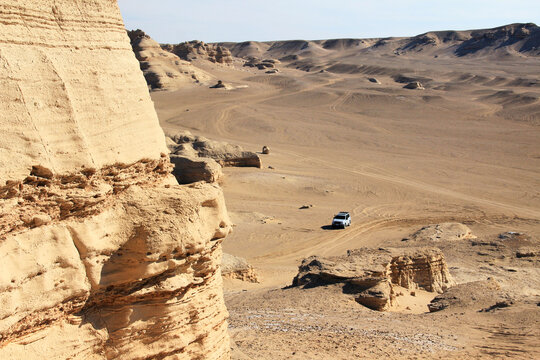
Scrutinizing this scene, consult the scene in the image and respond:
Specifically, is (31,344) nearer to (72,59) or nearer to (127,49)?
(72,59)

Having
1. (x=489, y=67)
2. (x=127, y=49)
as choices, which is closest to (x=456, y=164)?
(x=127, y=49)

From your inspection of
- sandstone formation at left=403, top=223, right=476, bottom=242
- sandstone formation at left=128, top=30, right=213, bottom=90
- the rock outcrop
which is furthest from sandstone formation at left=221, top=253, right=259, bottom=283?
sandstone formation at left=128, top=30, right=213, bottom=90

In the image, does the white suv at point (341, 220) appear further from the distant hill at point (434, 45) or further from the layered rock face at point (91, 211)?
the distant hill at point (434, 45)

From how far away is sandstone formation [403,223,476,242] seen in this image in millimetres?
21859

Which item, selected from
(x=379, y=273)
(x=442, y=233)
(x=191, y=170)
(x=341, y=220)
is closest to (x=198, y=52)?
(x=191, y=170)

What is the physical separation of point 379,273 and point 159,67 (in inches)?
2519

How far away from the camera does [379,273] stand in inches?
553

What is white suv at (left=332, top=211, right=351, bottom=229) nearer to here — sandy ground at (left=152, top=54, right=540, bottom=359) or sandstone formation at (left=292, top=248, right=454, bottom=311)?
sandy ground at (left=152, top=54, right=540, bottom=359)

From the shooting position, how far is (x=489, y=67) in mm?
96125

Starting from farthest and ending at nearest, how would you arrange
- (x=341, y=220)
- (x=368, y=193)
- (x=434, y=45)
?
1. (x=434, y=45)
2. (x=368, y=193)
3. (x=341, y=220)

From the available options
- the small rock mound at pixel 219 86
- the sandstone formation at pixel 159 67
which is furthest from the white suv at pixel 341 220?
the small rock mound at pixel 219 86

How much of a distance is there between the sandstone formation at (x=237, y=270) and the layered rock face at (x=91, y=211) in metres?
9.46

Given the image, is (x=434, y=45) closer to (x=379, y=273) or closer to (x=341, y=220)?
(x=341, y=220)

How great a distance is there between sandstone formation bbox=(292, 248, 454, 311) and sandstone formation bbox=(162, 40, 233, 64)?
8108cm
